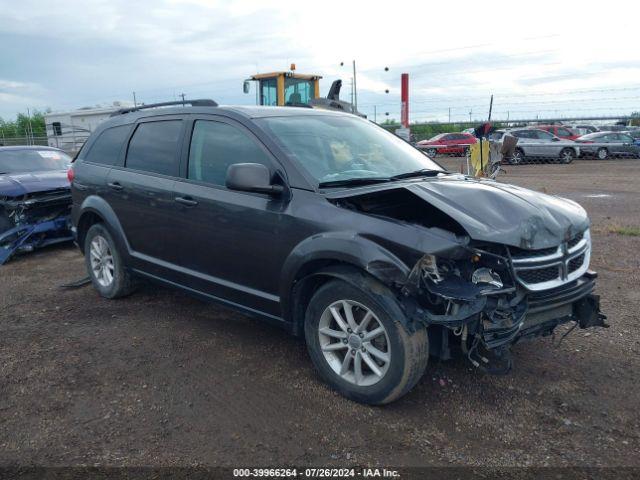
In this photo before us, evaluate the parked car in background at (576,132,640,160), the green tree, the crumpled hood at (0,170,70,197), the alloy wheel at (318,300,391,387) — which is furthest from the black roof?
the green tree

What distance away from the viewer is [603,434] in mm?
3086

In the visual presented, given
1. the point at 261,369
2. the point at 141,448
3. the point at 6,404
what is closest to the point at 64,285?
the point at 6,404

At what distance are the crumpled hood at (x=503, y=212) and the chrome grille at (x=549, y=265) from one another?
0.07 metres

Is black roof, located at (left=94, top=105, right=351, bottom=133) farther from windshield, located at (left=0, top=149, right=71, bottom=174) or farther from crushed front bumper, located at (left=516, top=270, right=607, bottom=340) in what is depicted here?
windshield, located at (left=0, top=149, right=71, bottom=174)

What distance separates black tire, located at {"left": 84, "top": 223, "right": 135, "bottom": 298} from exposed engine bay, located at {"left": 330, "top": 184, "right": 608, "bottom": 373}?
285 centimetres

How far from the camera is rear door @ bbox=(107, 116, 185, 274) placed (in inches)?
181

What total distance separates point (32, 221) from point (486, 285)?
681 cm

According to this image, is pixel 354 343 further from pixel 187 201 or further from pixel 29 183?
pixel 29 183

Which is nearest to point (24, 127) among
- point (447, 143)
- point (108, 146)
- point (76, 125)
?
point (76, 125)

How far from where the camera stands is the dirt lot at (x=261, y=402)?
9.80 feet

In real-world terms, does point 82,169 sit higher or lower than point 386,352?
higher

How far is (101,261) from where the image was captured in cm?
566

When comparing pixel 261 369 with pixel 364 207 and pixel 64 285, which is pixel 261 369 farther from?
pixel 64 285

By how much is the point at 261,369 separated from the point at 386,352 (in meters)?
1.09
